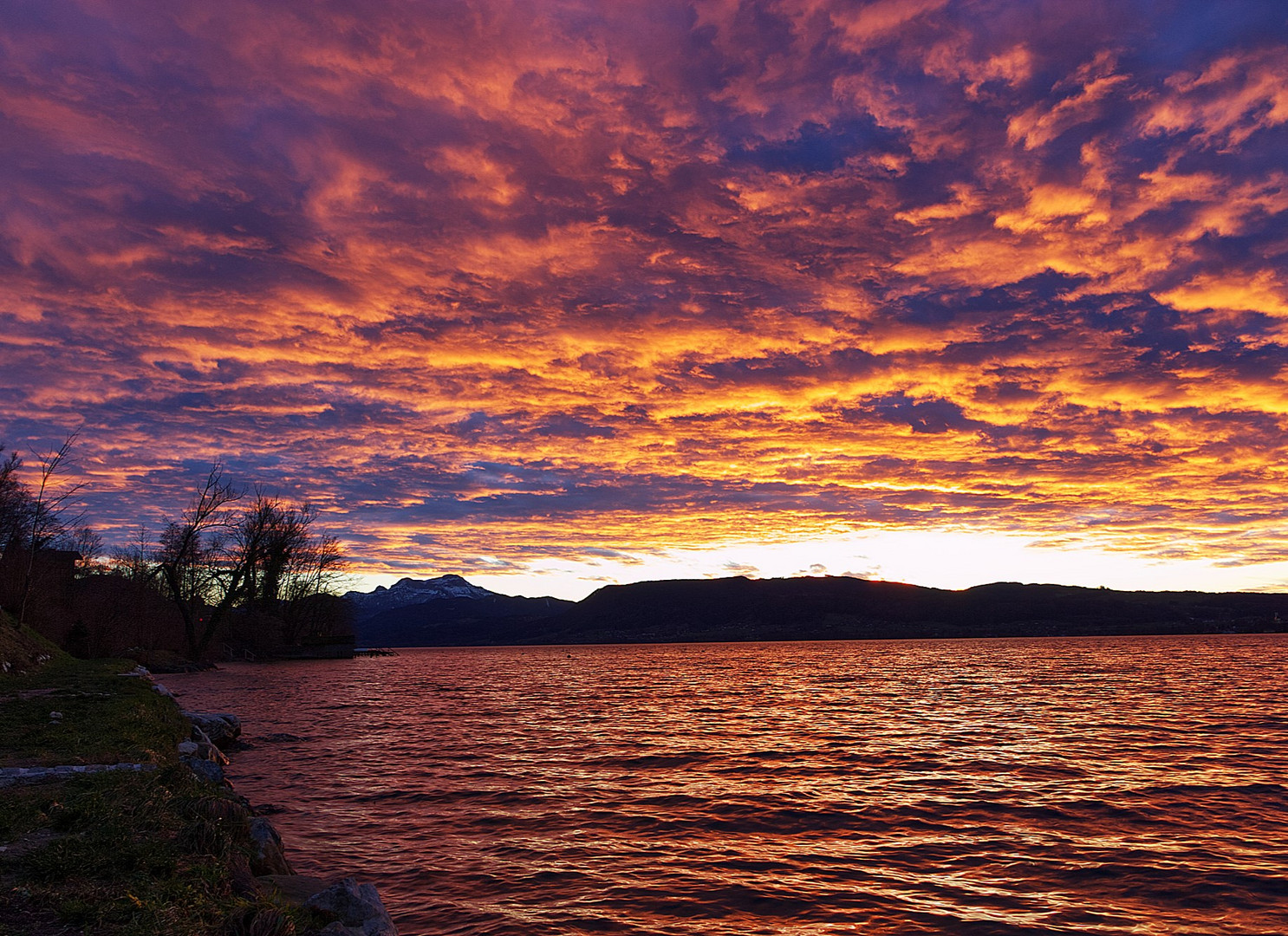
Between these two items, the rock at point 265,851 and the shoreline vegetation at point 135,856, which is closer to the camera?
the shoreline vegetation at point 135,856

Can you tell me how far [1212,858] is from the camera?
1256 centimetres

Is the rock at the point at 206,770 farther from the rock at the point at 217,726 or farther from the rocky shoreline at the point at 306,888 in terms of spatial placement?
the rock at the point at 217,726

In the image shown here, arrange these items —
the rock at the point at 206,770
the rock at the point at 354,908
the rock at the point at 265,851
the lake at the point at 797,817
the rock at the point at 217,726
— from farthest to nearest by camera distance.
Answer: the rock at the point at 217,726, the rock at the point at 206,770, the lake at the point at 797,817, the rock at the point at 265,851, the rock at the point at 354,908

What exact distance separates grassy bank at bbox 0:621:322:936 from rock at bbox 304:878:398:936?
1.11 ft

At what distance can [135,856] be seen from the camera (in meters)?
7.45

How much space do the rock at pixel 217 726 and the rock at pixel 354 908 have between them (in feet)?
57.9

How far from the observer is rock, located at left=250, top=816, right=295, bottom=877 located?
31.8 feet

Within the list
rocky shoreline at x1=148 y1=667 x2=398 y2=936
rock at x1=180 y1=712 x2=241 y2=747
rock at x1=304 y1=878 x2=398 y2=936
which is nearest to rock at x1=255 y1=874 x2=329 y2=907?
rocky shoreline at x1=148 y1=667 x2=398 y2=936

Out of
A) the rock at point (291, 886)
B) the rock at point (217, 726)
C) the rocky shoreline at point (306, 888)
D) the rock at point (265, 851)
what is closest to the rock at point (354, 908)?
the rocky shoreline at point (306, 888)

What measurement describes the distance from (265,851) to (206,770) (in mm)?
6263

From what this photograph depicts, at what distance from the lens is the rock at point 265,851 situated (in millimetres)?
9680

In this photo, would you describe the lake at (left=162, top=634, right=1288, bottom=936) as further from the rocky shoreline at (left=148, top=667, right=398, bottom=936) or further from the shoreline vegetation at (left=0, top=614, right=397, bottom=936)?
the shoreline vegetation at (left=0, top=614, right=397, bottom=936)

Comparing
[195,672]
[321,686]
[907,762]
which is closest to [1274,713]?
[907,762]

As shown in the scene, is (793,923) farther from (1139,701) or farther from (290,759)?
(1139,701)
